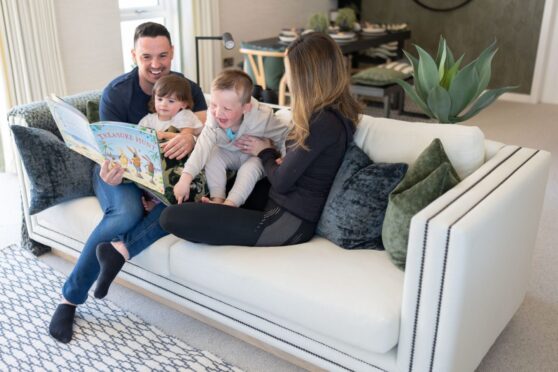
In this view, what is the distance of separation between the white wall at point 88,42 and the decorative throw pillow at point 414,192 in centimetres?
275

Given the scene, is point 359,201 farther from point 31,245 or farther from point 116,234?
point 31,245

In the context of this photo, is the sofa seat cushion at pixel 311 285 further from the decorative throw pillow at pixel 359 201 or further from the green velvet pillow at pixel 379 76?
the green velvet pillow at pixel 379 76

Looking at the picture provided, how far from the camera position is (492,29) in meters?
5.84

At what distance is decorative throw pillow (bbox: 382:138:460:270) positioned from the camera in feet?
5.81

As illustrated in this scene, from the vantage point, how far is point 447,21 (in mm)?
6047

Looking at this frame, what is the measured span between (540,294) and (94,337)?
6.01ft

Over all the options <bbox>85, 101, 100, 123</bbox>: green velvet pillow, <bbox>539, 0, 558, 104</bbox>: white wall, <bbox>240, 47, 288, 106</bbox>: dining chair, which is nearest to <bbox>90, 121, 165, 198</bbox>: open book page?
<bbox>85, 101, 100, 123</bbox>: green velvet pillow

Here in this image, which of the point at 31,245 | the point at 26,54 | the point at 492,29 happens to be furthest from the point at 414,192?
the point at 492,29

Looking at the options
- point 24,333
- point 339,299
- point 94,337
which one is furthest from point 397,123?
point 24,333

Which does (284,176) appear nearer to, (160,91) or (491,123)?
(160,91)

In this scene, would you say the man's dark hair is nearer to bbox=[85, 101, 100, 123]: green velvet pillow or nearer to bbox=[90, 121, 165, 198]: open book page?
bbox=[85, 101, 100, 123]: green velvet pillow

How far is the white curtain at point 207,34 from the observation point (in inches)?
186

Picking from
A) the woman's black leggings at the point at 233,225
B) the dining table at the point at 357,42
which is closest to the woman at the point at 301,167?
the woman's black leggings at the point at 233,225

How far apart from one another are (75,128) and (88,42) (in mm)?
2020
